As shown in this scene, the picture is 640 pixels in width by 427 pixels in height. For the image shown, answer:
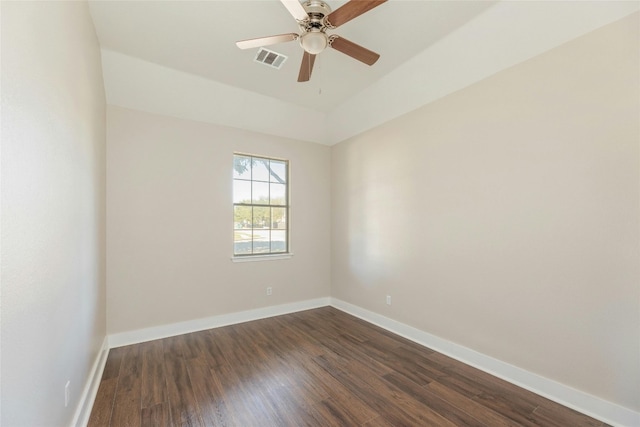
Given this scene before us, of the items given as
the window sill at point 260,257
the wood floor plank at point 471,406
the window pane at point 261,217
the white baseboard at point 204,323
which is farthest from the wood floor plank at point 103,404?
the wood floor plank at point 471,406

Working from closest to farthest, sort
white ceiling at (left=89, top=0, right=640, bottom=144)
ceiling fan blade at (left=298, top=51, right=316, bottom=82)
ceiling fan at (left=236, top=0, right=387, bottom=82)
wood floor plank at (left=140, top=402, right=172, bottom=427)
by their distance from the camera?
ceiling fan at (left=236, top=0, right=387, bottom=82)
wood floor plank at (left=140, top=402, right=172, bottom=427)
white ceiling at (left=89, top=0, right=640, bottom=144)
ceiling fan blade at (left=298, top=51, right=316, bottom=82)

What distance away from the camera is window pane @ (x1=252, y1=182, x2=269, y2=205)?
430 centimetres

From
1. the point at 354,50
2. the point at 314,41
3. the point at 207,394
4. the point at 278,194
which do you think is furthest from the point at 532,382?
the point at 278,194

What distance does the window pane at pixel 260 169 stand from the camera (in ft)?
14.1

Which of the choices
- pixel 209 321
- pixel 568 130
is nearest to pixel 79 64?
pixel 209 321

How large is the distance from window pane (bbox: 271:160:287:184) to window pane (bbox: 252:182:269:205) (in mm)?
185

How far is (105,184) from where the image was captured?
317 cm

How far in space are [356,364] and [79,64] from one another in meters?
3.38

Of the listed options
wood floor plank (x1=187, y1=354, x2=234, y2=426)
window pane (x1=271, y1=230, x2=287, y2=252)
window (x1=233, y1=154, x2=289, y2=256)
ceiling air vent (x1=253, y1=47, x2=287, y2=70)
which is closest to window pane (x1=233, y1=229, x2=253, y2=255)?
window (x1=233, y1=154, x2=289, y2=256)

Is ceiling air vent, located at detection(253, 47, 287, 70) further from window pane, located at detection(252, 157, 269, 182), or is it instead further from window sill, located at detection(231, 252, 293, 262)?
window sill, located at detection(231, 252, 293, 262)

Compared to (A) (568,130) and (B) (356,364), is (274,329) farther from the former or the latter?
(A) (568,130)

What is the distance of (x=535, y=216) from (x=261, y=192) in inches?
134

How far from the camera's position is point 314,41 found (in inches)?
84.6

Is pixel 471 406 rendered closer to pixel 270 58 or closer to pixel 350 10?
pixel 350 10
